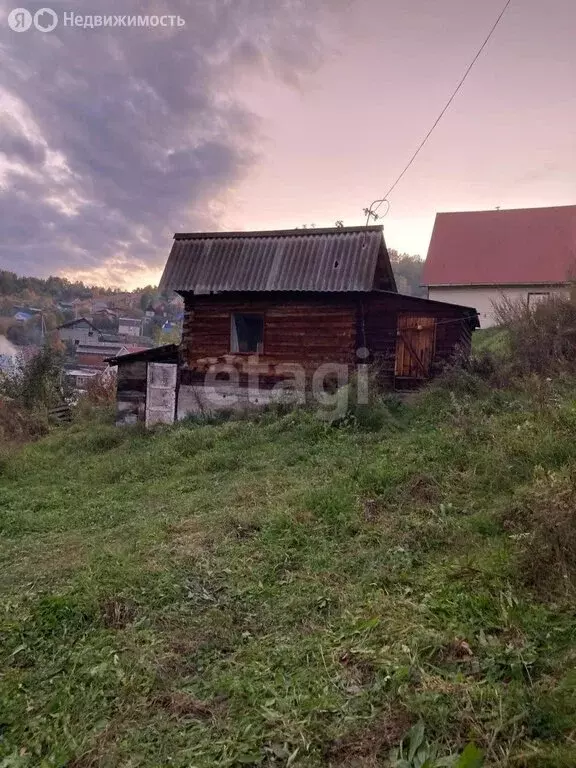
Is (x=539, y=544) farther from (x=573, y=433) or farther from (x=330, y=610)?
(x=573, y=433)

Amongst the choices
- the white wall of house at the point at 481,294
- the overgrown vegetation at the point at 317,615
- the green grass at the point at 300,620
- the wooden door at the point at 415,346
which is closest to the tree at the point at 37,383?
the overgrown vegetation at the point at 317,615

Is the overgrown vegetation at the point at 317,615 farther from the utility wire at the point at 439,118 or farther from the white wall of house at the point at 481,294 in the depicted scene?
the white wall of house at the point at 481,294

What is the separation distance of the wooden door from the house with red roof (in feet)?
30.2

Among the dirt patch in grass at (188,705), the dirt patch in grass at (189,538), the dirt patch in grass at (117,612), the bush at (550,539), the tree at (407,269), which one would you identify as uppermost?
the tree at (407,269)

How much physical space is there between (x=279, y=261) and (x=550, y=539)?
383 inches

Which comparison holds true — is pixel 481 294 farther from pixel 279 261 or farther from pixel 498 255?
pixel 279 261

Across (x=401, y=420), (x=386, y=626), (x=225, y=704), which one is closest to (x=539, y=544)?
(x=386, y=626)

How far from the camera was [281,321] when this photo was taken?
39.9 ft

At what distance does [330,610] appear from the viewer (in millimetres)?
3572

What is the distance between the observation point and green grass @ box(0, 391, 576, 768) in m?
2.44

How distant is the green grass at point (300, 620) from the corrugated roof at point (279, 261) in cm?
555

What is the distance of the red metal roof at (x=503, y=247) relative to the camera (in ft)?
68.0

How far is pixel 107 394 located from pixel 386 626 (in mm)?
17335

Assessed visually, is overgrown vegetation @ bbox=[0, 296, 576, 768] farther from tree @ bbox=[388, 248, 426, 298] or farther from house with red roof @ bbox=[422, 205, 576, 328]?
tree @ bbox=[388, 248, 426, 298]
